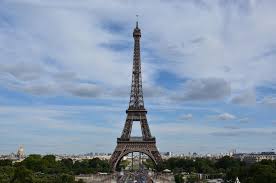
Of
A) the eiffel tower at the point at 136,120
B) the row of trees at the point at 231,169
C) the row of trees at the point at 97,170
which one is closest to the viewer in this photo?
the row of trees at the point at 97,170

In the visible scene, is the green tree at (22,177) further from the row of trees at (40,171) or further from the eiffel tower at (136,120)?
the eiffel tower at (136,120)

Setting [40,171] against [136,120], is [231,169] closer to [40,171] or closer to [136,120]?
[136,120]

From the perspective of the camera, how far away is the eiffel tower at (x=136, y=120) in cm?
6825

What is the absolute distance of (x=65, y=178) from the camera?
4516 cm

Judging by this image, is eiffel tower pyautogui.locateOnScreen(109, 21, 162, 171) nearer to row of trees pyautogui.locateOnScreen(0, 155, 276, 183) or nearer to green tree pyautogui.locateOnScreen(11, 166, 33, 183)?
row of trees pyautogui.locateOnScreen(0, 155, 276, 183)

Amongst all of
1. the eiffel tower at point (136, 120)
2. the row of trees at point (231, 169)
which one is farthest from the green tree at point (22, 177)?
the eiffel tower at point (136, 120)

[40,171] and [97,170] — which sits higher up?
[97,170]

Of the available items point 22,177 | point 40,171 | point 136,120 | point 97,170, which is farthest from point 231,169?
point 22,177

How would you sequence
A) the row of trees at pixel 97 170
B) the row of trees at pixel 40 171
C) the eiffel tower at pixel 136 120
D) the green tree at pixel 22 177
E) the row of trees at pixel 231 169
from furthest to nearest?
the eiffel tower at pixel 136 120 → the row of trees at pixel 231 169 → the row of trees at pixel 97 170 → the row of trees at pixel 40 171 → the green tree at pixel 22 177

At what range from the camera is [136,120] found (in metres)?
69.1

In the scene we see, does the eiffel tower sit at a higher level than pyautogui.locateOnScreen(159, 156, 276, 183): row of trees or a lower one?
higher

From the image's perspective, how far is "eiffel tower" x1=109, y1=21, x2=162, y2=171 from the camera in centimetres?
6825

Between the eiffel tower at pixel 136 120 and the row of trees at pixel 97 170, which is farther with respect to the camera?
the eiffel tower at pixel 136 120

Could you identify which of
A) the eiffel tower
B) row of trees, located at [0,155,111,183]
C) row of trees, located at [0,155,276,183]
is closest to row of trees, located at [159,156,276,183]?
row of trees, located at [0,155,276,183]
